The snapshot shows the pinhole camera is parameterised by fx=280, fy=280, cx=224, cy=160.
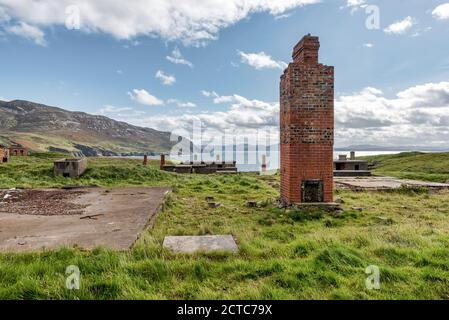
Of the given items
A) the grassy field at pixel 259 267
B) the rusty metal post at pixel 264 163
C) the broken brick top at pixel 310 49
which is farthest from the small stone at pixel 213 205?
the rusty metal post at pixel 264 163

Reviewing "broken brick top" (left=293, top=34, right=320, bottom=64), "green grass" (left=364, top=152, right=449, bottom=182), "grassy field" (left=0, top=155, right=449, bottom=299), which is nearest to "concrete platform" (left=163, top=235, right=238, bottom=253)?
"grassy field" (left=0, top=155, right=449, bottom=299)

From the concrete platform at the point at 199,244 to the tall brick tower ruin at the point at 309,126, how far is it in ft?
9.80

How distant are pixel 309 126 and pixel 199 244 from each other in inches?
159

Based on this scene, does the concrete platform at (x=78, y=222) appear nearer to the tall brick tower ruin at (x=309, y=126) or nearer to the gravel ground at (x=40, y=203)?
the gravel ground at (x=40, y=203)

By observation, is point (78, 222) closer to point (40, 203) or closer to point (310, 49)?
point (40, 203)

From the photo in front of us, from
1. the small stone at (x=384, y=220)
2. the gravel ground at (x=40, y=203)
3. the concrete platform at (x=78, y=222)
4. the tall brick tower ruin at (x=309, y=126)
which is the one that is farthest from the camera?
the tall brick tower ruin at (x=309, y=126)

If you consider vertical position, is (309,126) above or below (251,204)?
above

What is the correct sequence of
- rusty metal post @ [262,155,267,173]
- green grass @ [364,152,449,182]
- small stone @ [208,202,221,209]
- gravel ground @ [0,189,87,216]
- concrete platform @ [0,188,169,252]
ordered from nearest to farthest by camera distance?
1. concrete platform @ [0,188,169,252]
2. gravel ground @ [0,189,87,216]
3. small stone @ [208,202,221,209]
4. green grass @ [364,152,449,182]
5. rusty metal post @ [262,155,267,173]

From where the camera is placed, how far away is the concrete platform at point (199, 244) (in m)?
3.78

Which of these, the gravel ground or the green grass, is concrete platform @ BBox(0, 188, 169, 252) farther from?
the green grass

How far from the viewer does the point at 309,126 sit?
661 cm

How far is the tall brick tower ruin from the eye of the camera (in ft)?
21.5

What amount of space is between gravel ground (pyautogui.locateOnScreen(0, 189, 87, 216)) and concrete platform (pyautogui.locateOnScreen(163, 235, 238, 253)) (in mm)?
2875

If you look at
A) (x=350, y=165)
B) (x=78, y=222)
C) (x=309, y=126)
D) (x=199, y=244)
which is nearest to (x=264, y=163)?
(x=350, y=165)
